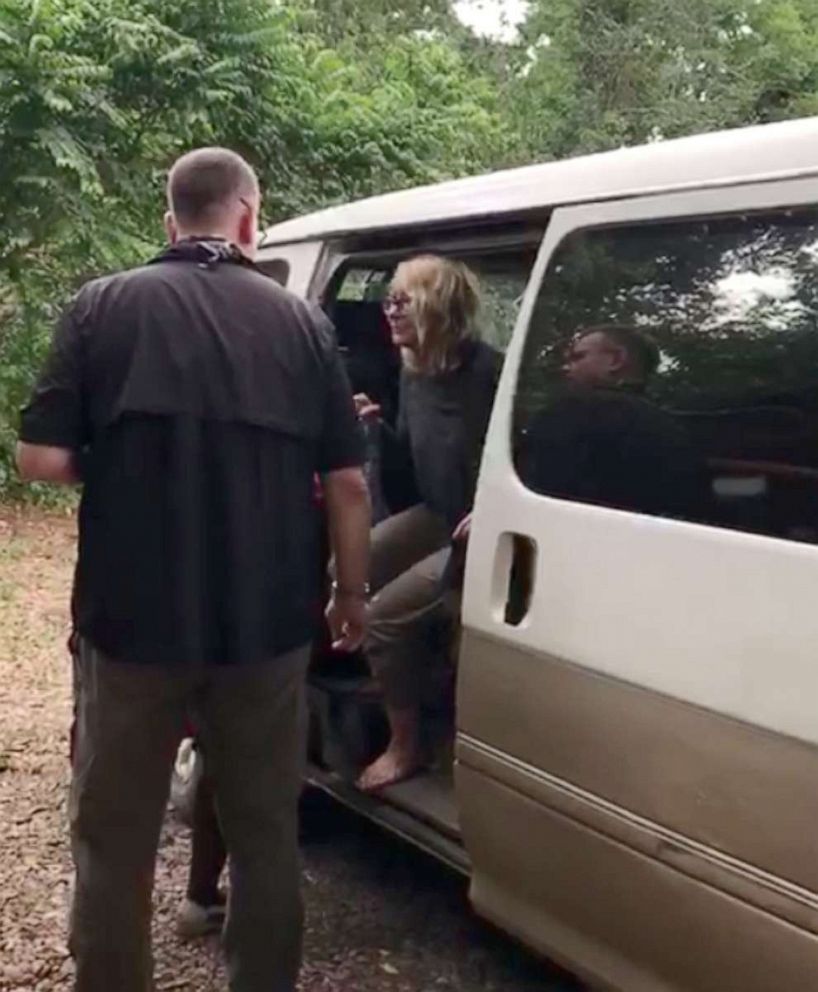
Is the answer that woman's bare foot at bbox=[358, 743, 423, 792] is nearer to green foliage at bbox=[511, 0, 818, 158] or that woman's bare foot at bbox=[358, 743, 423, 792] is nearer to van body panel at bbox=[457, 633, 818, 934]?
van body panel at bbox=[457, 633, 818, 934]

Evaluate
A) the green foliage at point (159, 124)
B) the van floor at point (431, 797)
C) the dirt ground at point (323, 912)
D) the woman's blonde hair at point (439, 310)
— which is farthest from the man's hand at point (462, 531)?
the green foliage at point (159, 124)

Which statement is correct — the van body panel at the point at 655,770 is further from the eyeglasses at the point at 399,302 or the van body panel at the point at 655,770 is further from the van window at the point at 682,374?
the eyeglasses at the point at 399,302

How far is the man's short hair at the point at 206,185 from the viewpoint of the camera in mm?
2996

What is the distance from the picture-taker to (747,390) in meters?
2.62

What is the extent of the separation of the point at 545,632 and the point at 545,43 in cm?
1662

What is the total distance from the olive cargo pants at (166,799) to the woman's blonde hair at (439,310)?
1.19 meters

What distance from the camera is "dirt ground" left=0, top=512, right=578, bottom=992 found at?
3.74 metres

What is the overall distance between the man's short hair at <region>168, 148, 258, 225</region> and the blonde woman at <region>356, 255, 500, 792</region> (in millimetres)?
1035

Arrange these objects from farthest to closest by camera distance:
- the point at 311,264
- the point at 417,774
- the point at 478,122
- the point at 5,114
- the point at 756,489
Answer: the point at 478,122, the point at 5,114, the point at 311,264, the point at 417,774, the point at 756,489

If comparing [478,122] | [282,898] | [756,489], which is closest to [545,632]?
[756,489]

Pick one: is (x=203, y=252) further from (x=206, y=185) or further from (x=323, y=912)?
(x=323, y=912)

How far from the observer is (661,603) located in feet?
8.75

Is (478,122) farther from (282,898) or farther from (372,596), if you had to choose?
(282,898)

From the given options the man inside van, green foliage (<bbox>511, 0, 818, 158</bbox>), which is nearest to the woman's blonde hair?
the man inside van
